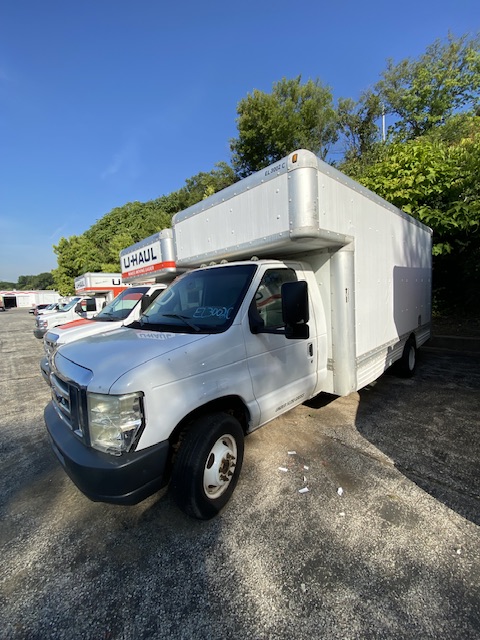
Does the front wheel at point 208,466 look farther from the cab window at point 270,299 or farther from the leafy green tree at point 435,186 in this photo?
the leafy green tree at point 435,186

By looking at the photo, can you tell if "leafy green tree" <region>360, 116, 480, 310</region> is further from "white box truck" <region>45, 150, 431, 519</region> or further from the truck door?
the truck door

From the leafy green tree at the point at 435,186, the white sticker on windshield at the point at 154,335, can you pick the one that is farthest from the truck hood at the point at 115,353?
the leafy green tree at the point at 435,186

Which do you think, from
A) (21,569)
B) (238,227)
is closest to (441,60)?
(238,227)

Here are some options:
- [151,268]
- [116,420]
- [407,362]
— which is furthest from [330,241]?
[151,268]

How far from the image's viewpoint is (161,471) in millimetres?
2188

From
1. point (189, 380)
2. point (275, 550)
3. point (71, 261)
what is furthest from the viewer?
point (71, 261)

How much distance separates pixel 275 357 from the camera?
313 cm

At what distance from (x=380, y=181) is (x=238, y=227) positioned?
7.07 m

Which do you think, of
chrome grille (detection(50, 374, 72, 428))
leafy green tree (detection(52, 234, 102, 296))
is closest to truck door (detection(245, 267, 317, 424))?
chrome grille (detection(50, 374, 72, 428))

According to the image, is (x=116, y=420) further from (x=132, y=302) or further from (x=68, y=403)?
(x=132, y=302)

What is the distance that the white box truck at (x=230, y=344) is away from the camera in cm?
213

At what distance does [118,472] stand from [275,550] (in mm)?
1289

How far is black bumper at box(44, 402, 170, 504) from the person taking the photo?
2023mm

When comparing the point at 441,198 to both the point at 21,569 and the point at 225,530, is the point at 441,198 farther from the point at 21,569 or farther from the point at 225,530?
the point at 21,569
